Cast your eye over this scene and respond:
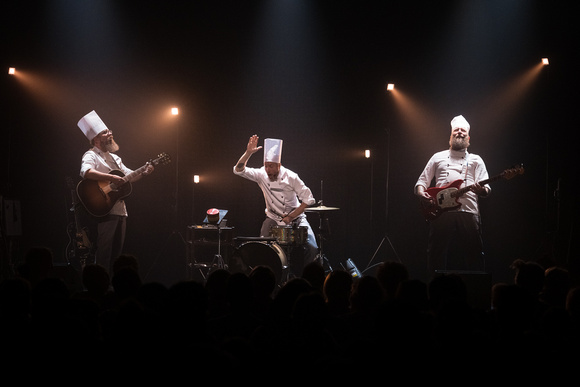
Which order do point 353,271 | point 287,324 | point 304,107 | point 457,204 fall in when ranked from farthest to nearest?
point 304,107 → point 457,204 → point 353,271 → point 287,324

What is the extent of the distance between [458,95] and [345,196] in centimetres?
232

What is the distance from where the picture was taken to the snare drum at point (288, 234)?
772cm

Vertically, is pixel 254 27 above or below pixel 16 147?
above

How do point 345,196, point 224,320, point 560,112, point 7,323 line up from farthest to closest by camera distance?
point 345,196 < point 560,112 < point 224,320 < point 7,323

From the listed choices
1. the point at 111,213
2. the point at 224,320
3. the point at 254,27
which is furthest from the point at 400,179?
the point at 224,320

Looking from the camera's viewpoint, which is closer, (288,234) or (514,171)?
(514,171)

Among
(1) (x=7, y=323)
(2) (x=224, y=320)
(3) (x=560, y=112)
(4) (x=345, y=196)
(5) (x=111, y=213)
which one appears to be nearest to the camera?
(1) (x=7, y=323)

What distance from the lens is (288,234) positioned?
7.72 metres

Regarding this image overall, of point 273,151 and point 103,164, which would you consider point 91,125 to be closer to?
point 103,164

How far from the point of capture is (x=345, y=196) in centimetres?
983

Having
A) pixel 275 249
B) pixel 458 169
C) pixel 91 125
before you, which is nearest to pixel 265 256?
pixel 275 249

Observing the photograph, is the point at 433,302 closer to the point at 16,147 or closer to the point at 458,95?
the point at 458,95

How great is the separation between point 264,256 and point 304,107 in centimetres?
298

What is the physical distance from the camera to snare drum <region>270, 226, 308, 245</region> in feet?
25.3
